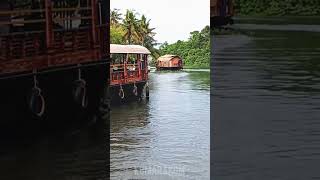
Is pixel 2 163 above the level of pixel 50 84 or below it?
below

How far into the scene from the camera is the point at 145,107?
624cm

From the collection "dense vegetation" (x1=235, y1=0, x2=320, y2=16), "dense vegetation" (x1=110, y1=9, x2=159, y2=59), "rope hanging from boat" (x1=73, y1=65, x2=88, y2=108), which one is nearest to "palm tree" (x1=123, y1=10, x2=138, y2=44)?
"dense vegetation" (x1=110, y1=9, x2=159, y2=59)

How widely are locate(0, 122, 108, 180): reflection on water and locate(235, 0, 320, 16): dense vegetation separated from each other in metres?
45.6

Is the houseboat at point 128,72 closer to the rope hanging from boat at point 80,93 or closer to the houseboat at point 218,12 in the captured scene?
the rope hanging from boat at point 80,93

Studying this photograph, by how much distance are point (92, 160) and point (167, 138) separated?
1134 millimetres

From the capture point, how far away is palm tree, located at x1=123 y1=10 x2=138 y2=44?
5738mm

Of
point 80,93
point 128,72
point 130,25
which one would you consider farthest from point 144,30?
point 80,93

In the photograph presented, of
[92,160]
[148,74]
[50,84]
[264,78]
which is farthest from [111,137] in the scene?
[264,78]

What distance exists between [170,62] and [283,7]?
5369cm

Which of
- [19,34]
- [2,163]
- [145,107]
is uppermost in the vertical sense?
[19,34]

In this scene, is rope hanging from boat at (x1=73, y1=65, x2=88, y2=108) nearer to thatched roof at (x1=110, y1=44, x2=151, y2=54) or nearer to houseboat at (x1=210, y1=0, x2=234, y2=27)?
thatched roof at (x1=110, y1=44, x2=151, y2=54)

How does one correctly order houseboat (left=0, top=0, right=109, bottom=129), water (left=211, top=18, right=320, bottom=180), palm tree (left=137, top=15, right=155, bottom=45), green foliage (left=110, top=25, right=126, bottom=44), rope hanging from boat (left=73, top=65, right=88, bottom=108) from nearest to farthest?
palm tree (left=137, top=15, right=155, bottom=45), water (left=211, top=18, right=320, bottom=180), green foliage (left=110, top=25, right=126, bottom=44), houseboat (left=0, top=0, right=109, bottom=129), rope hanging from boat (left=73, top=65, right=88, bottom=108)

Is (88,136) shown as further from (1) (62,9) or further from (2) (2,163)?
(1) (62,9)

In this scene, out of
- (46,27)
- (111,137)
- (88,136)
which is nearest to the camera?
(111,137)
